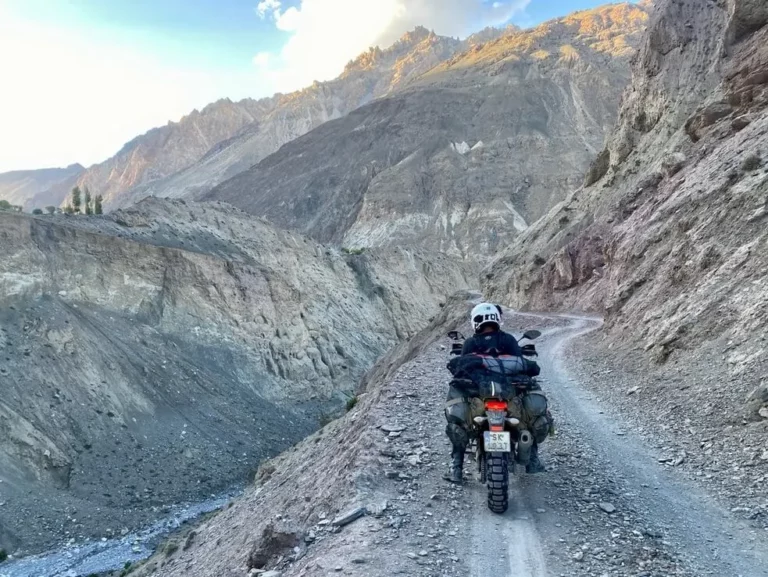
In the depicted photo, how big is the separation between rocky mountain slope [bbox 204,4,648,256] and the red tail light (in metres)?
84.3

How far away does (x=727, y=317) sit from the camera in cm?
1001

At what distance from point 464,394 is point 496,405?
43cm

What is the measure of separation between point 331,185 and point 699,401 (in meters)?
113

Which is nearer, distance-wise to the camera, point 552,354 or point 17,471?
point 552,354

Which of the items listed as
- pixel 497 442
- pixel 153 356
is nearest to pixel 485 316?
pixel 497 442

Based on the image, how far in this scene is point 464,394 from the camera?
636 centimetres

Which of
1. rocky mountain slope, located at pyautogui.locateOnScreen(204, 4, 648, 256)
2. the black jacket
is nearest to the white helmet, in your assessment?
the black jacket

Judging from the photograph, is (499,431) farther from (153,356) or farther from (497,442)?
(153,356)

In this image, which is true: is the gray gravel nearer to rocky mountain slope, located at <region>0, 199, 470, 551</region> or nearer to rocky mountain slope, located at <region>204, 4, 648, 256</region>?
rocky mountain slope, located at <region>0, 199, 470, 551</region>

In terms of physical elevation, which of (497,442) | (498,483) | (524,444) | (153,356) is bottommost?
(153,356)

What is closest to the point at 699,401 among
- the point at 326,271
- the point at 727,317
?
the point at 727,317

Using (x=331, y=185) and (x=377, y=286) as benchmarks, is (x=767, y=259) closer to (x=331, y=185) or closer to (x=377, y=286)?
(x=377, y=286)

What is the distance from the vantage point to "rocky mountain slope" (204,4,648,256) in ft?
323

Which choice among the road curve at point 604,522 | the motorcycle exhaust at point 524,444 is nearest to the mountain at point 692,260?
the road curve at point 604,522
